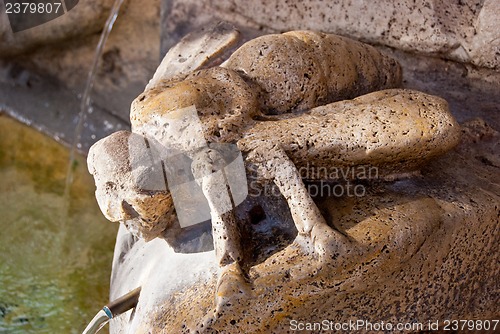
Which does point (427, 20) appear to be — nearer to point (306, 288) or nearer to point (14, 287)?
point (306, 288)

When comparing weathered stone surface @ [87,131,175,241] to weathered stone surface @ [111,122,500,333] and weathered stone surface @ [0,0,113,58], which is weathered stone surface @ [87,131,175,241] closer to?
weathered stone surface @ [111,122,500,333]

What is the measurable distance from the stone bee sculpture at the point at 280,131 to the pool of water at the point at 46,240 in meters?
0.96

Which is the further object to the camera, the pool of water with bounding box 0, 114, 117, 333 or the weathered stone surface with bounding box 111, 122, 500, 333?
the pool of water with bounding box 0, 114, 117, 333

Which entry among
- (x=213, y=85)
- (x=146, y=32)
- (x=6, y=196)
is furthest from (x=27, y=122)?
(x=213, y=85)

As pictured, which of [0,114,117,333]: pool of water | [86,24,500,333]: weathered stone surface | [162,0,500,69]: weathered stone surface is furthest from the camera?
[0,114,117,333]: pool of water

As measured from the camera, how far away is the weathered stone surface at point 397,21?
84.9 inches

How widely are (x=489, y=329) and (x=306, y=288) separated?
647 millimetres

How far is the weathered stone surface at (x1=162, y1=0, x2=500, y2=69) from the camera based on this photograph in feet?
7.07

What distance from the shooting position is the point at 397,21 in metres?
2.29

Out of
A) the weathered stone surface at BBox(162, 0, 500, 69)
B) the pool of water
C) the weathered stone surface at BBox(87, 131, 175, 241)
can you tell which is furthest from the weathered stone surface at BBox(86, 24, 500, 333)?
the pool of water

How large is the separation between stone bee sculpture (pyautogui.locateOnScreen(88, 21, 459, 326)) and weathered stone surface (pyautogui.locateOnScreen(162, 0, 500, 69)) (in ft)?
1.31

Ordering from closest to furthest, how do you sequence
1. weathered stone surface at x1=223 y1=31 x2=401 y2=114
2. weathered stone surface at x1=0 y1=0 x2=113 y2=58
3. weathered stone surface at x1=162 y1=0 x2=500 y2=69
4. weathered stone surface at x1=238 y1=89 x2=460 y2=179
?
weathered stone surface at x1=238 y1=89 x2=460 y2=179
weathered stone surface at x1=223 y1=31 x2=401 y2=114
weathered stone surface at x1=162 y1=0 x2=500 y2=69
weathered stone surface at x1=0 y1=0 x2=113 y2=58

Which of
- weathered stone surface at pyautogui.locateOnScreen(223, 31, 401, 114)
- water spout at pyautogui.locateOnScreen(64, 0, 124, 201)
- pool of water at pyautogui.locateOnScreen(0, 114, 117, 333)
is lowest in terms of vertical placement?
pool of water at pyautogui.locateOnScreen(0, 114, 117, 333)

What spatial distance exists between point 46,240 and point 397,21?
1.60 m
